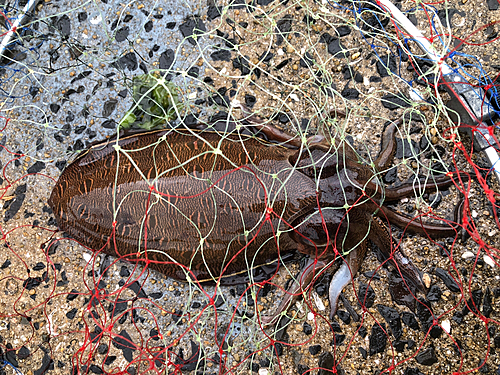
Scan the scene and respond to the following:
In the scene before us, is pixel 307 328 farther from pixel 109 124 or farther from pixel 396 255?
pixel 109 124

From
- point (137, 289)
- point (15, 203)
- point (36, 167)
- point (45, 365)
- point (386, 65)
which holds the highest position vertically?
point (386, 65)

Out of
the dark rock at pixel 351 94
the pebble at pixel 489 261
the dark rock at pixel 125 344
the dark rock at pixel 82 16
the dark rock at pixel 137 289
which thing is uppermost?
the dark rock at pixel 82 16

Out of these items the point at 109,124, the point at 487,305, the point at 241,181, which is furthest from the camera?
the point at 109,124

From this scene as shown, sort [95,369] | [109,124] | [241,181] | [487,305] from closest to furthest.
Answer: [241,181] → [487,305] → [95,369] → [109,124]

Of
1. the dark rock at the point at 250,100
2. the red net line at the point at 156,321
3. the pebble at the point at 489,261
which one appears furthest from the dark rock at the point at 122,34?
the pebble at the point at 489,261

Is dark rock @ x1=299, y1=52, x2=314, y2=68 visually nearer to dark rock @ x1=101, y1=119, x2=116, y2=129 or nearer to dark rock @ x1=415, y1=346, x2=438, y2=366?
dark rock @ x1=101, y1=119, x2=116, y2=129

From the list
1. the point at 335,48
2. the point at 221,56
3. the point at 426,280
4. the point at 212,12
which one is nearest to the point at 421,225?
the point at 426,280

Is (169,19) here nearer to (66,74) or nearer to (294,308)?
(66,74)

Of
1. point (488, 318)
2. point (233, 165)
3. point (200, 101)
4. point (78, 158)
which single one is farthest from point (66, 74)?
point (488, 318)

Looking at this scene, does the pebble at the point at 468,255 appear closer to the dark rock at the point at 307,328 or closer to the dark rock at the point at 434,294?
the dark rock at the point at 434,294
